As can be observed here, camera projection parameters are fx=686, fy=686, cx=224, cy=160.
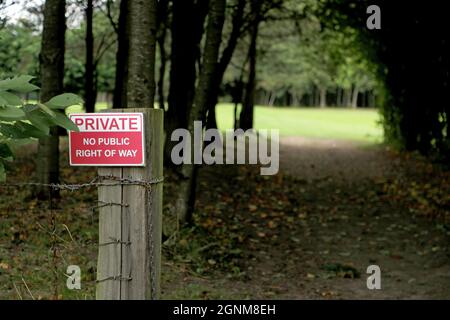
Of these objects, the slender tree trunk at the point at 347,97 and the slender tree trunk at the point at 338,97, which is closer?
the slender tree trunk at the point at 347,97

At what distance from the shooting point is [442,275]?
396 inches

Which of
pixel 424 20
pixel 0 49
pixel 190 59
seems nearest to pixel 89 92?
pixel 190 59

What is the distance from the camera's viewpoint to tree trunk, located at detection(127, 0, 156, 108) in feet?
27.7

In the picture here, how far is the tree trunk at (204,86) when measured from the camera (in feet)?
36.1

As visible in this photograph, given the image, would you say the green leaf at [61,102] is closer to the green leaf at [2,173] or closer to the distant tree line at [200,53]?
the green leaf at [2,173]

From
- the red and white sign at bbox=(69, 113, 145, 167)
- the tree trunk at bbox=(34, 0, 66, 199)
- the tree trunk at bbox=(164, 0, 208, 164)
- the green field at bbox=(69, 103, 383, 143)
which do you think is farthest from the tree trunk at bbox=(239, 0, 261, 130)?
the red and white sign at bbox=(69, 113, 145, 167)

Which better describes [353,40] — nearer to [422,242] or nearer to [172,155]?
[172,155]

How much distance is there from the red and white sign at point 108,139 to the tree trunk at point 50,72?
7699 millimetres

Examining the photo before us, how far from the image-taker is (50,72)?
1126cm

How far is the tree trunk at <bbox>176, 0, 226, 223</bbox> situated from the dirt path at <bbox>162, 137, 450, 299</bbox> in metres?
1.26

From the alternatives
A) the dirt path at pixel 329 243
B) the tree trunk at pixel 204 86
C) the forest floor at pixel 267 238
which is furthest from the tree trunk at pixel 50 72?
the dirt path at pixel 329 243

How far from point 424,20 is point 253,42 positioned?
700 cm

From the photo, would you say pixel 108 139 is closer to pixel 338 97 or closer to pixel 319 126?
pixel 319 126

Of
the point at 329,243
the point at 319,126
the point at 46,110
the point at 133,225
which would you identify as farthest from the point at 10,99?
the point at 319,126
